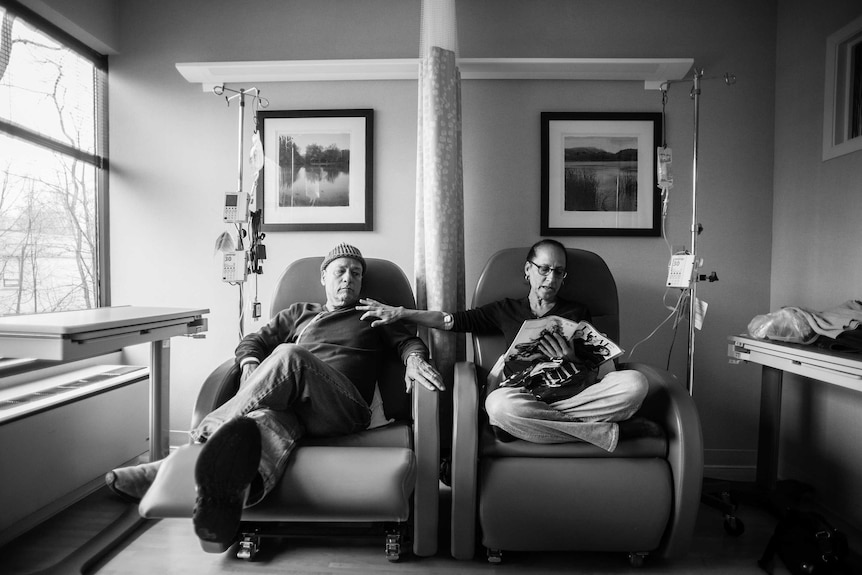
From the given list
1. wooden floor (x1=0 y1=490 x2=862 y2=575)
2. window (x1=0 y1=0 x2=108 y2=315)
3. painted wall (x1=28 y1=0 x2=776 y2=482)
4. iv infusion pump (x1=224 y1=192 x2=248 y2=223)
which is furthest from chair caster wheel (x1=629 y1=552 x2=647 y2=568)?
window (x1=0 y1=0 x2=108 y2=315)

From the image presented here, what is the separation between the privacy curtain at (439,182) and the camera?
6.77 ft

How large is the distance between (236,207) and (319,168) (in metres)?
0.53

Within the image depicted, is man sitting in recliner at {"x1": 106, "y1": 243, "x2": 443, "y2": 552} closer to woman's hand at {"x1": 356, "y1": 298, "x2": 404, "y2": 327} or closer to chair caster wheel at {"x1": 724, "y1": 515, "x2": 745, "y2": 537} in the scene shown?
woman's hand at {"x1": 356, "y1": 298, "x2": 404, "y2": 327}

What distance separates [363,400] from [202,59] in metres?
2.06

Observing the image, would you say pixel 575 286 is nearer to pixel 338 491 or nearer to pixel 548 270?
pixel 548 270

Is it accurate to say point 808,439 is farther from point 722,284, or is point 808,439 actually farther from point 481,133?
point 481,133

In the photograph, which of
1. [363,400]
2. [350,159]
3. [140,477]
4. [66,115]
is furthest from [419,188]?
[66,115]

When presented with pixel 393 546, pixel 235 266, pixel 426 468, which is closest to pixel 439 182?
pixel 235 266

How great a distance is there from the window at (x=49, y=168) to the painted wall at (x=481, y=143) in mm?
116

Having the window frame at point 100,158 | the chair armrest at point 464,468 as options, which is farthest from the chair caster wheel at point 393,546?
the window frame at point 100,158

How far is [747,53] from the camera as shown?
241 cm

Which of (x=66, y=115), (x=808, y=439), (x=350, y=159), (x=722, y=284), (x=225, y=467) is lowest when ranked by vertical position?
(x=808, y=439)

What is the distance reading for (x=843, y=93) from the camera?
2002mm

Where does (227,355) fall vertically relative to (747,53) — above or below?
below
